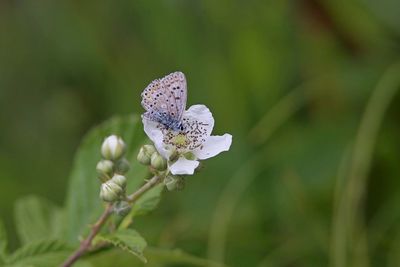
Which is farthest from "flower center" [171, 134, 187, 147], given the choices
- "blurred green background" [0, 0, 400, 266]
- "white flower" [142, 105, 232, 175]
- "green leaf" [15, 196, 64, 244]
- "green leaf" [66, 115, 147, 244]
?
"blurred green background" [0, 0, 400, 266]

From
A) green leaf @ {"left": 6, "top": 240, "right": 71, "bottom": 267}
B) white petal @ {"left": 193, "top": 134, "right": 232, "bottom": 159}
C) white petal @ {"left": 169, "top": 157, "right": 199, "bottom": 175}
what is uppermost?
white petal @ {"left": 193, "top": 134, "right": 232, "bottom": 159}

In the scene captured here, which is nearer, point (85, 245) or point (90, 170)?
point (85, 245)

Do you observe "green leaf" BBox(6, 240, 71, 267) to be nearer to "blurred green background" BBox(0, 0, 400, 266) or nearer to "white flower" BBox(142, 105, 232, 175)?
"white flower" BBox(142, 105, 232, 175)

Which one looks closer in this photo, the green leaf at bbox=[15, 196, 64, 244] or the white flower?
the white flower

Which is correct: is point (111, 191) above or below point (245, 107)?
below

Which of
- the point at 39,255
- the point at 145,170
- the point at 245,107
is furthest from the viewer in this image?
the point at 245,107

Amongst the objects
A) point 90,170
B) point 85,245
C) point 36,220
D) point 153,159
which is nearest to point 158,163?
point 153,159

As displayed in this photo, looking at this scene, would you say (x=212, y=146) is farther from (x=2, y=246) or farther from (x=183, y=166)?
(x=2, y=246)

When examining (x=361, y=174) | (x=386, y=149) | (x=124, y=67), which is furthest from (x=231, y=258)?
(x=124, y=67)
